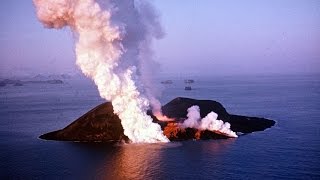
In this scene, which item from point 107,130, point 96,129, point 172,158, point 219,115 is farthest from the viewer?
point 219,115

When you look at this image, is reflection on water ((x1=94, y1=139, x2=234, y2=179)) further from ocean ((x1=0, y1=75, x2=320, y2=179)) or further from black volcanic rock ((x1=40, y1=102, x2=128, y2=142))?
black volcanic rock ((x1=40, y1=102, x2=128, y2=142))

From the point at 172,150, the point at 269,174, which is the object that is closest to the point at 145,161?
the point at 172,150

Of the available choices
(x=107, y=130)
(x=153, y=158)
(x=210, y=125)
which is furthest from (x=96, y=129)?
(x=153, y=158)

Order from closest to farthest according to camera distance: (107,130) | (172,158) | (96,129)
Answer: (172,158), (107,130), (96,129)

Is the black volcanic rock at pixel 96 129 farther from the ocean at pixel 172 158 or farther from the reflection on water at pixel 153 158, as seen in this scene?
the reflection on water at pixel 153 158

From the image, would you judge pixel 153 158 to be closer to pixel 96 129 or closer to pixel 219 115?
pixel 96 129

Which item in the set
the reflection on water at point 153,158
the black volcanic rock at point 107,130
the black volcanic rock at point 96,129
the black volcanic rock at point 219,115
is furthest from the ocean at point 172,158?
the black volcanic rock at point 219,115

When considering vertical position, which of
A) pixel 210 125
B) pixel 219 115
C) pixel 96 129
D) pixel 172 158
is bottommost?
pixel 172 158

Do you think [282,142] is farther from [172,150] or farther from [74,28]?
[74,28]

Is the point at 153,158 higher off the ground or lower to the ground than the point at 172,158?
higher

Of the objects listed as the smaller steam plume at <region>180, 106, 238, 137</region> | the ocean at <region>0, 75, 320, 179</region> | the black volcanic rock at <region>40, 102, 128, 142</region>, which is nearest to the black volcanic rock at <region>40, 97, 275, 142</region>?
the black volcanic rock at <region>40, 102, 128, 142</region>
